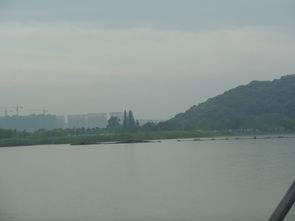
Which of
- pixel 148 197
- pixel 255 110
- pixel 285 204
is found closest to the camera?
pixel 285 204

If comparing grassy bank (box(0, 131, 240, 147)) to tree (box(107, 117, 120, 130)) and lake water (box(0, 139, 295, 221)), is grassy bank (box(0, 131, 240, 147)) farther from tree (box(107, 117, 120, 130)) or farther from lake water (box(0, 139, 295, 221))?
lake water (box(0, 139, 295, 221))

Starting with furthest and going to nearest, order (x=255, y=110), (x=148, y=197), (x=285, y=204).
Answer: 1. (x=255, y=110)
2. (x=148, y=197)
3. (x=285, y=204)

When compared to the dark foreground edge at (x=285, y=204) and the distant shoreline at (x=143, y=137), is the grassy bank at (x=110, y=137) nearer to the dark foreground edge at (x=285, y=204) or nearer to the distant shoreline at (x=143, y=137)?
the distant shoreline at (x=143, y=137)

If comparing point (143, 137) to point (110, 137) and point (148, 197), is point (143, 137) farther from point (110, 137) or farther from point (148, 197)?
point (148, 197)

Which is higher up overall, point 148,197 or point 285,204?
point 285,204

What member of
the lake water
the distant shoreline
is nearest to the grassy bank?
the distant shoreline

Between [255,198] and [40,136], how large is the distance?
2219 inches

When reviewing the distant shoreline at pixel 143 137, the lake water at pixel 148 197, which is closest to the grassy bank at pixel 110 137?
the distant shoreline at pixel 143 137

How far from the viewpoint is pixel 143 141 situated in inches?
2970

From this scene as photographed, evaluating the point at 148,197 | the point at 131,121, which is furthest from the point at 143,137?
the point at 148,197

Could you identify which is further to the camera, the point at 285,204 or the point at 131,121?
the point at 131,121

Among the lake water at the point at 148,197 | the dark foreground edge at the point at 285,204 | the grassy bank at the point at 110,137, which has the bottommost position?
the lake water at the point at 148,197

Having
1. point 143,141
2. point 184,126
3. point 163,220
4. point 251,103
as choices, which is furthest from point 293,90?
point 163,220

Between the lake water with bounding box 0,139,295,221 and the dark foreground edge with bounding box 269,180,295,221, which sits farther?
the lake water with bounding box 0,139,295,221
